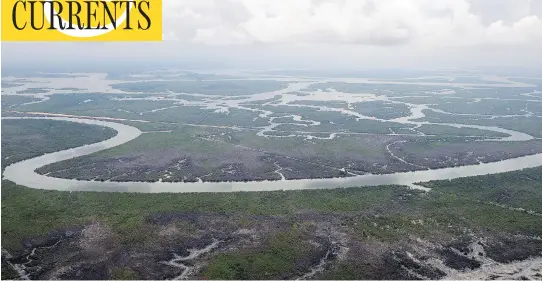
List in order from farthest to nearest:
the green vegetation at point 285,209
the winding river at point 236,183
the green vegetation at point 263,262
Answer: the winding river at point 236,183 → the green vegetation at point 285,209 → the green vegetation at point 263,262

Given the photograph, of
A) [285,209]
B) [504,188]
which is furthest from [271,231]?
[504,188]

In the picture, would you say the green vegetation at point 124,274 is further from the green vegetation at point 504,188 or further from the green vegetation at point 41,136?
the green vegetation at point 41,136

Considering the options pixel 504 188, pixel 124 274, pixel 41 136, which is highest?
pixel 41 136

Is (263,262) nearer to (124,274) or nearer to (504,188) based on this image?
(124,274)

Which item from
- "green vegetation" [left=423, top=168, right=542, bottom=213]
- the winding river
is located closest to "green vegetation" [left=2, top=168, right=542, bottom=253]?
"green vegetation" [left=423, top=168, right=542, bottom=213]

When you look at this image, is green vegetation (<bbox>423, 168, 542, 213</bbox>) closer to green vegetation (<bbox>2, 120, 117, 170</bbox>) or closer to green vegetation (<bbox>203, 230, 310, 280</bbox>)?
green vegetation (<bbox>203, 230, 310, 280</bbox>)

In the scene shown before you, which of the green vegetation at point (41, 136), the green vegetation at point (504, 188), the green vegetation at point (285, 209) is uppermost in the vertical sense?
the green vegetation at point (41, 136)

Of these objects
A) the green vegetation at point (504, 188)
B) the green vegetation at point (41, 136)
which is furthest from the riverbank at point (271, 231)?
the green vegetation at point (41, 136)

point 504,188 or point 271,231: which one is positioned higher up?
point 504,188

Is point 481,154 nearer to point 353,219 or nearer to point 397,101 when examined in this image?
point 353,219

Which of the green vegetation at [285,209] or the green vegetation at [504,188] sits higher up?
the green vegetation at [504,188]

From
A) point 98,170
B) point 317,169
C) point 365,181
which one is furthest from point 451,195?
point 98,170

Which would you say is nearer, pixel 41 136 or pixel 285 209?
pixel 285 209
